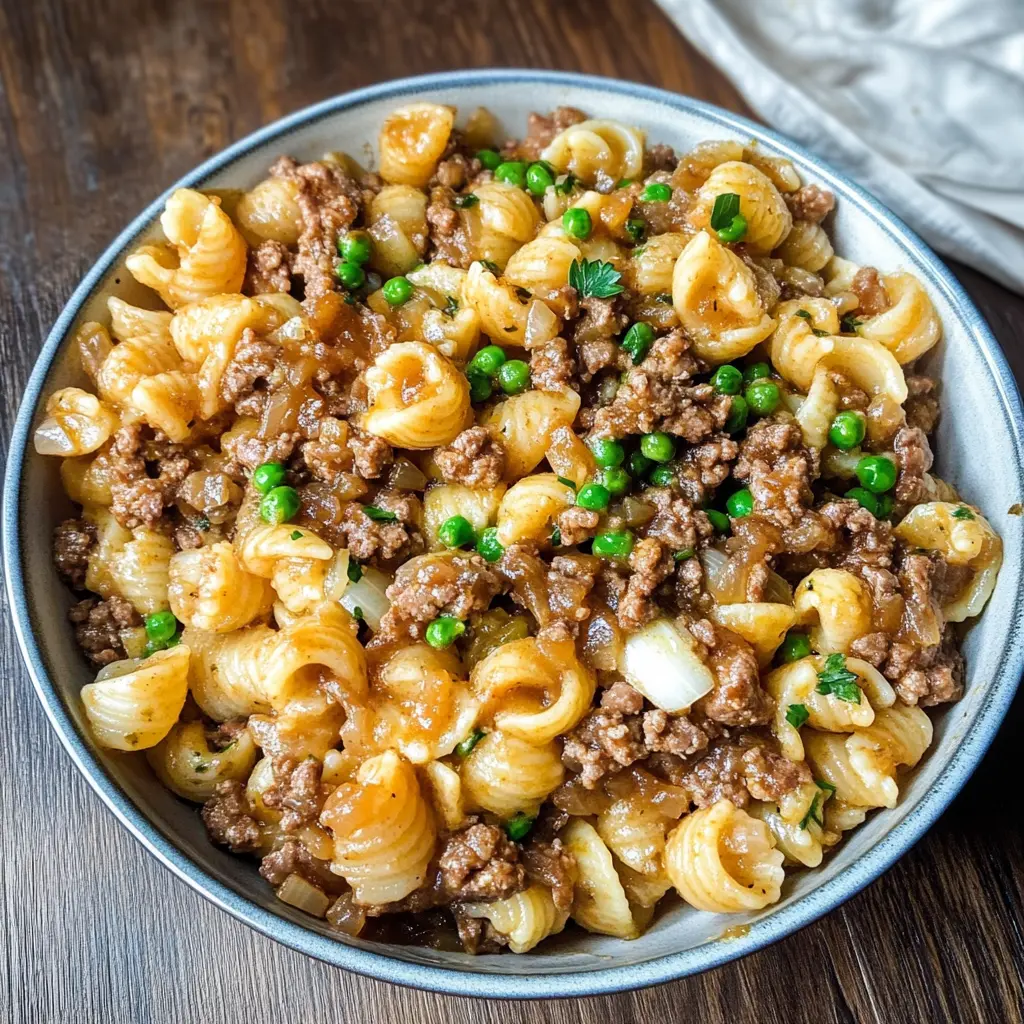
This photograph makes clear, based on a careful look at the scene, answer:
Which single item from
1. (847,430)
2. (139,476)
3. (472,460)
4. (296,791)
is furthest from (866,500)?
(139,476)

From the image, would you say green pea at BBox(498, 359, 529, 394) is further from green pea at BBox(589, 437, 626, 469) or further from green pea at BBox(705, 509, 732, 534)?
green pea at BBox(705, 509, 732, 534)

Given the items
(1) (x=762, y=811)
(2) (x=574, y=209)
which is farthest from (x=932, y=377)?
(1) (x=762, y=811)

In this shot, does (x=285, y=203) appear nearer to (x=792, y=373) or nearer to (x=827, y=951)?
(x=792, y=373)

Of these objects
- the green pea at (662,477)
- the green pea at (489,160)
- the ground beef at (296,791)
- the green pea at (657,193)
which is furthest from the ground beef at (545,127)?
the ground beef at (296,791)

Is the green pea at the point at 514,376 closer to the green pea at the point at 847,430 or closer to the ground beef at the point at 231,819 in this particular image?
the green pea at the point at 847,430

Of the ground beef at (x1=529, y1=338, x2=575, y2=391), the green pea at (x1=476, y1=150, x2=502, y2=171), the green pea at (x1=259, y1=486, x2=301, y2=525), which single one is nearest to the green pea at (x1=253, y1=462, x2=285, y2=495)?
the green pea at (x1=259, y1=486, x2=301, y2=525)

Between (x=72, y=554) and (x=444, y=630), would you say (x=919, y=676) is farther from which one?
(x=72, y=554)
